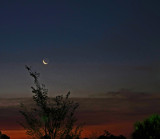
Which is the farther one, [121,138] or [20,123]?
[20,123]

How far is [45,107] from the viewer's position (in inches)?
1208

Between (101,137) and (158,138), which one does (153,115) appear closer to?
(158,138)

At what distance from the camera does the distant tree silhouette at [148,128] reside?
71.4 ft

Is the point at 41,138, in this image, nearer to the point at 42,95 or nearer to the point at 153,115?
the point at 42,95

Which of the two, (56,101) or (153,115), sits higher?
(56,101)

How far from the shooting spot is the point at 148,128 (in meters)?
22.3

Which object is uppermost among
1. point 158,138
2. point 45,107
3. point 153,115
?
point 45,107

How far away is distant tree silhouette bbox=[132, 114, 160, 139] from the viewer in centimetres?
2177

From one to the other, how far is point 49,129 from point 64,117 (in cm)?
191

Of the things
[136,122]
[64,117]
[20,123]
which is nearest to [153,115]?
[136,122]

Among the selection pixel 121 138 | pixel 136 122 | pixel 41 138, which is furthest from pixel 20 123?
pixel 136 122

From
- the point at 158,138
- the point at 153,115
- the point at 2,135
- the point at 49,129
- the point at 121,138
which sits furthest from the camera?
the point at 2,135

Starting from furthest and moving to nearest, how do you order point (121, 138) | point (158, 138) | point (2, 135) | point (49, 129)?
1. point (2, 135)
2. point (49, 129)
3. point (121, 138)
4. point (158, 138)

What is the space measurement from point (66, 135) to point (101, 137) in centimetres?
380
